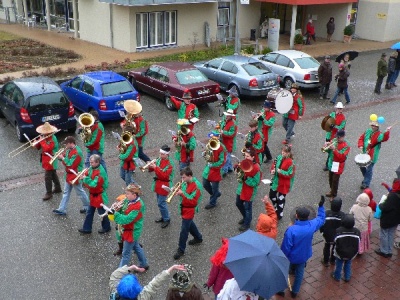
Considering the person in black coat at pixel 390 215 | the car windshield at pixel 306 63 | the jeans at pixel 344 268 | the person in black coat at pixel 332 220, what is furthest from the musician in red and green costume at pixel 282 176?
the car windshield at pixel 306 63

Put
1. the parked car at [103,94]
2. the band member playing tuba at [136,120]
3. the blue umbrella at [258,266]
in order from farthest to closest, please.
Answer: the parked car at [103,94]
the band member playing tuba at [136,120]
the blue umbrella at [258,266]

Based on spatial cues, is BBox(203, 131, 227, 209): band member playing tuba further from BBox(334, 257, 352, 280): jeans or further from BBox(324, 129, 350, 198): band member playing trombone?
BBox(334, 257, 352, 280): jeans

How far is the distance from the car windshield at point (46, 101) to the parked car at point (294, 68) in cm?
895

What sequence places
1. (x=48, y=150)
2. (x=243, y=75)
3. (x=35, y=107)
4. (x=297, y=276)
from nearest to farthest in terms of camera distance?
1. (x=297, y=276)
2. (x=48, y=150)
3. (x=35, y=107)
4. (x=243, y=75)

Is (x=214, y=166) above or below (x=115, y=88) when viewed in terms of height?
below

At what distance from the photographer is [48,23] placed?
28234mm

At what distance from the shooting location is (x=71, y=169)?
9.03 metres

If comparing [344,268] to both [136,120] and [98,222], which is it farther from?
[136,120]

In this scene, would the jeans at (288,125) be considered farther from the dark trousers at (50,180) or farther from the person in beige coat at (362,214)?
the dark trousers at (50,180)

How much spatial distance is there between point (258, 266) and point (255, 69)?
12.6 meters

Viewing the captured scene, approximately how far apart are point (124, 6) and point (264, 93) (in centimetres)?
917

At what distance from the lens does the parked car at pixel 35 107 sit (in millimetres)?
12531

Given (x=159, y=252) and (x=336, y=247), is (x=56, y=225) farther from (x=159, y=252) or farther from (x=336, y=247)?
(x=336, y=247)

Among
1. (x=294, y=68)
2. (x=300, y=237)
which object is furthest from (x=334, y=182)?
(x=294, y=68)
